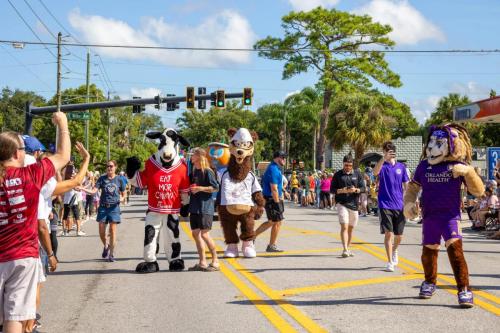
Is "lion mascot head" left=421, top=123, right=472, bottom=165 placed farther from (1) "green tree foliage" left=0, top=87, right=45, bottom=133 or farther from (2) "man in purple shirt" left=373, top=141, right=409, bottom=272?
(1) "green tree foliage" left=0, top=87, right=45, bottom=133

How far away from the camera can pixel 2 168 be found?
4.66 meters

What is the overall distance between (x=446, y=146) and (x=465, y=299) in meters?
1.71

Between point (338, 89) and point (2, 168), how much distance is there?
131 feet

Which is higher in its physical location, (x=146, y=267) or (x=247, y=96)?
(x=247, y=96)

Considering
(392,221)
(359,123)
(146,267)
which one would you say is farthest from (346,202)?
(359,123)

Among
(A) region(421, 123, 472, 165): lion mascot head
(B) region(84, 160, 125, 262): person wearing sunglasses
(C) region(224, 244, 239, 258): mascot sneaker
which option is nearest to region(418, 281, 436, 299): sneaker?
(A) region(421, 123, 472, 165): lion mascot head

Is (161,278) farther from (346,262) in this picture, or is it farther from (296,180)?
(296,180)

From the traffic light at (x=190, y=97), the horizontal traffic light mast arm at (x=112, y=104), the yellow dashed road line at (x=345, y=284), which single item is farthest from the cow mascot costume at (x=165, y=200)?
the traffic light at (x=190, y=97)

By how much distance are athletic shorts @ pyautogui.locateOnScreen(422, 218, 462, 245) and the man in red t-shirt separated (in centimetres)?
476

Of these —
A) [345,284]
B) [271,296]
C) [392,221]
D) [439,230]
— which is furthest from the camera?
[392,221]

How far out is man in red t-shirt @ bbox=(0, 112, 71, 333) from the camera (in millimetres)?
4641

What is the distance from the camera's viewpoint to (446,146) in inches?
314

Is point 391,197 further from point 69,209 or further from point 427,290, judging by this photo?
point 69,209

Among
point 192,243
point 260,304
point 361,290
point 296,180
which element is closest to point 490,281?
point 361,290
